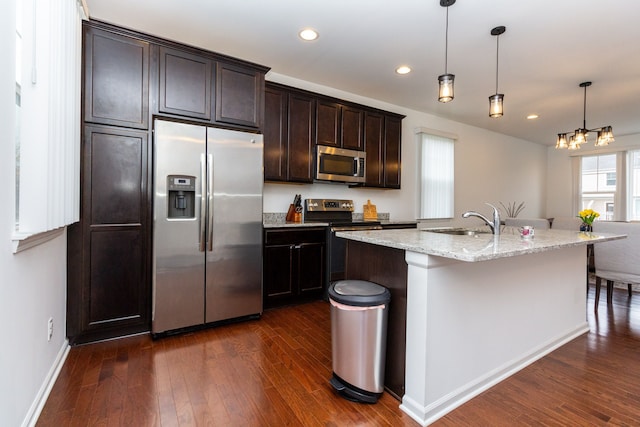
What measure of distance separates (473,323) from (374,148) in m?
2.90

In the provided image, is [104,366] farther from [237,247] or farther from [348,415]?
[348,415]

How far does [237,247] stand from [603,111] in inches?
231

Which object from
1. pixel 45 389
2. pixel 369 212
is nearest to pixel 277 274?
pixel 369 212

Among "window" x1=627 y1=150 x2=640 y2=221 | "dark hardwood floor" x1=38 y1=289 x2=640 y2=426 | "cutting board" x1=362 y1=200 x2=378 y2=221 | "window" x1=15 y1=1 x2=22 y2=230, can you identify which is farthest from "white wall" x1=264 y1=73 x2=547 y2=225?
"window" x1=15 y1=1 x2=22 y2=230

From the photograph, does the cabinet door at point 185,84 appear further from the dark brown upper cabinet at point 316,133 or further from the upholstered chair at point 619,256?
the upholstered chair at point 619,256

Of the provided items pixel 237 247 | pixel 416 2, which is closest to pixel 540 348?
pixel 237 247

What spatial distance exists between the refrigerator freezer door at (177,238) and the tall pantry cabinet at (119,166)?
119 millimetres

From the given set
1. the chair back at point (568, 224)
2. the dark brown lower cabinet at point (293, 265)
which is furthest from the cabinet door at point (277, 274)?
the chair back at point (568, 224)

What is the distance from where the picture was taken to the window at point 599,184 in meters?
6.30

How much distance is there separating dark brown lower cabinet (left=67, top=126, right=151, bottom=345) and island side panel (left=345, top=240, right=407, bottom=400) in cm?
192

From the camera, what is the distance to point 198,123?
2732mm

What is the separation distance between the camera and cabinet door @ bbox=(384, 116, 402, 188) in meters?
4.41

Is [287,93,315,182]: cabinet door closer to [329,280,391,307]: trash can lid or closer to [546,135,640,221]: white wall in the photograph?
[329,280,391,307]: trash can lid

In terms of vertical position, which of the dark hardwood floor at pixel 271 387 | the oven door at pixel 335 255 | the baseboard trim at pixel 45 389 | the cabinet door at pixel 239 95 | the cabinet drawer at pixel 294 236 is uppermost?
the cabinet door at pixel 239 95
